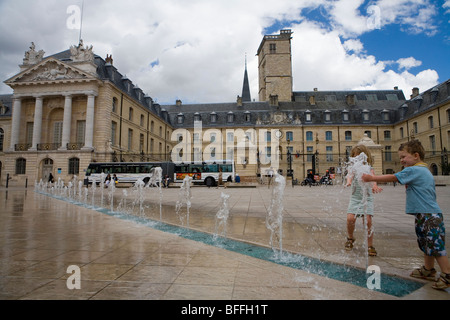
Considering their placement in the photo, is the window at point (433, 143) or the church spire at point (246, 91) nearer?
the window at point (433, 143)

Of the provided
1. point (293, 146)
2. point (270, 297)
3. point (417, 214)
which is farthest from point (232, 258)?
point (293, 146)

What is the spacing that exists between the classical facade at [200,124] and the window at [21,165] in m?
0.11

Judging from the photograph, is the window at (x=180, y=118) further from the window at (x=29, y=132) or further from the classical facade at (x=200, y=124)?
the window at (x=29, y=132)

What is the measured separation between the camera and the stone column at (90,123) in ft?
95.3

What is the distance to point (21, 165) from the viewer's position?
30.7 meters

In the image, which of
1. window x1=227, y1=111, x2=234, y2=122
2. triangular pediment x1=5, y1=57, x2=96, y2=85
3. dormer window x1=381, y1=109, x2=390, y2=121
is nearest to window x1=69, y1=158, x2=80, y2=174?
triangular pediment x1=5, y1=57, x2=96, y2=85

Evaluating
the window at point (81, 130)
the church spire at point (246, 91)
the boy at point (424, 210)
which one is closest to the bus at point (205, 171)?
the window at point (81, 130)

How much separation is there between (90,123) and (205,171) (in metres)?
13.3

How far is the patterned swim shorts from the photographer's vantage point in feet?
8.47

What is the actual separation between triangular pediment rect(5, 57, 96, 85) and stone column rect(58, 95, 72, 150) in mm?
2314

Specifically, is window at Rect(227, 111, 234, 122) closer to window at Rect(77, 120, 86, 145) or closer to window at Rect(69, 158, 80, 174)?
window at Rect(77, 120, 86, 145)

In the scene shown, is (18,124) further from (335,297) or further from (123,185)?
(335,297)

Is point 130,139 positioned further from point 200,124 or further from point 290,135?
point 290,135

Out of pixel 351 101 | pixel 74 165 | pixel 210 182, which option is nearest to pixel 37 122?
pixel 74 165
